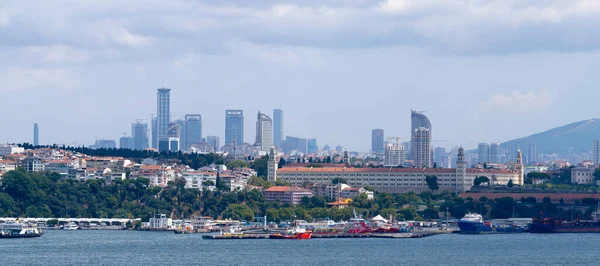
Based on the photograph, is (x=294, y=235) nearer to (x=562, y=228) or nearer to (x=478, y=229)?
(x=478, y=229)

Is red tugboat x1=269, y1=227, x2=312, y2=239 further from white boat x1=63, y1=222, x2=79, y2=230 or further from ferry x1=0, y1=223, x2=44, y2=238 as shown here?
white boat x1=63, y1=222, x2=79, y2=230

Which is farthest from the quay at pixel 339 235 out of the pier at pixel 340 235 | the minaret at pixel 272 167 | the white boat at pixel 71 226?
the minaret at pixel 272 167

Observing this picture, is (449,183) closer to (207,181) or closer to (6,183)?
(207,181)

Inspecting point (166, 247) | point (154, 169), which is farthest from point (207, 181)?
point (166, 247)

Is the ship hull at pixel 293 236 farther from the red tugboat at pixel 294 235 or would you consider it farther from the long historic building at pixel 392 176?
the long historic building at pixel 392 176

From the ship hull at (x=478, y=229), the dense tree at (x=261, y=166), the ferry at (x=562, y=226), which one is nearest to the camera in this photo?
the ship hull at (x=478, y=229)

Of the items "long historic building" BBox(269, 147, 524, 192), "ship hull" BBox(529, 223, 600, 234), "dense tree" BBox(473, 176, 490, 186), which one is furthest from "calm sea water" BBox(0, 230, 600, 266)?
"long historic building" BBox(269, 147, 524, 192)
